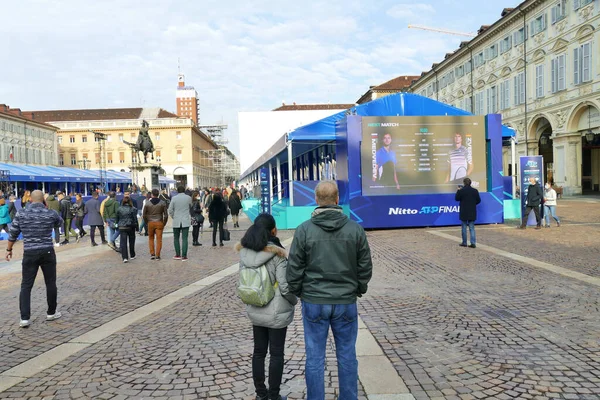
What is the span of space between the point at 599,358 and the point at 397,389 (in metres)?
1.95

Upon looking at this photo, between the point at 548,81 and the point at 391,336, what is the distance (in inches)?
1388

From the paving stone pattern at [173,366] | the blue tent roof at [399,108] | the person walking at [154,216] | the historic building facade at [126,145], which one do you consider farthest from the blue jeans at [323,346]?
the historic building facade at [126,145]

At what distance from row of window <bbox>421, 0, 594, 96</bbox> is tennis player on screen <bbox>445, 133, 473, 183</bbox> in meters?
20.5

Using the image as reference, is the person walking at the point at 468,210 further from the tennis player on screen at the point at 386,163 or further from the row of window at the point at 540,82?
the row of window at the point at 540,82

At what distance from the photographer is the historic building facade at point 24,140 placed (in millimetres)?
66250

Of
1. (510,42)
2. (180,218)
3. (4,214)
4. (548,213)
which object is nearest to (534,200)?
(548,213)

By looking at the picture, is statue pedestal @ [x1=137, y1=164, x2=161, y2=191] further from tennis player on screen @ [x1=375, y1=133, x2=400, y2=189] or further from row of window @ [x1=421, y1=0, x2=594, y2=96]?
row of window @ [x1=421, y1=0, x2=594, y2=96]

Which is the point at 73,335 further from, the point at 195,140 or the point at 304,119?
the point at 195,140

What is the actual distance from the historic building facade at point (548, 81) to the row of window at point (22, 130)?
6139 cm

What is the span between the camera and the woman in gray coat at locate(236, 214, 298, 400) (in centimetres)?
316

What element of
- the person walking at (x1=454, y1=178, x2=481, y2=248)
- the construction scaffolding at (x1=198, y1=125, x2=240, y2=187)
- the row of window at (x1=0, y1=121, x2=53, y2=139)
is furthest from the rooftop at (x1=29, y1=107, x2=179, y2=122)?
the person walking at (x1=454, y1=178, x2=481, y2=248)

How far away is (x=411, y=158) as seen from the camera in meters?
15.3

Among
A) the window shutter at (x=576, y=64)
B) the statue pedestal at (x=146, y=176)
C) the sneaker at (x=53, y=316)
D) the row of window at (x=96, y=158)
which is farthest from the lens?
the row of window at (x=96, y=158)

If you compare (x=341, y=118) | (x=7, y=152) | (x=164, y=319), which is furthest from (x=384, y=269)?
(x=7, y=152)
